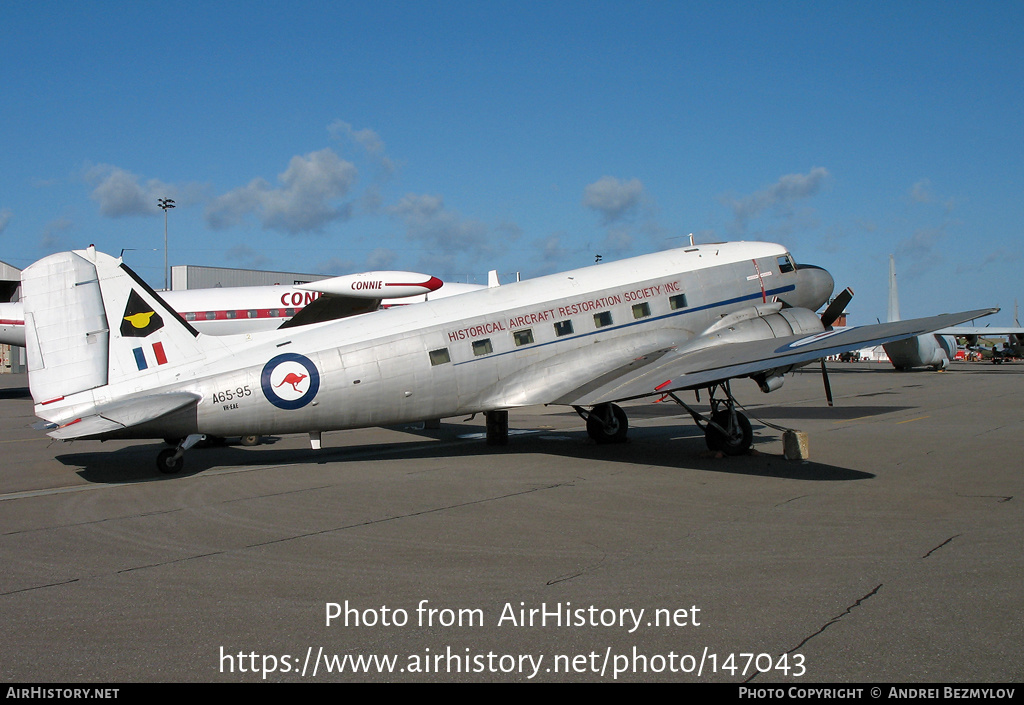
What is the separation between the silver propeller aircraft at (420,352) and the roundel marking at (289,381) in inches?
0.8

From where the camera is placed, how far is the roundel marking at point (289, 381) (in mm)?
13266

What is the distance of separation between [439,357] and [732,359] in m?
5.33

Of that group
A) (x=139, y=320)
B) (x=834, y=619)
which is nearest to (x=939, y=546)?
(x=834, y=619)

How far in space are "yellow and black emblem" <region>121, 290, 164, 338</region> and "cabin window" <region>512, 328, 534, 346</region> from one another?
21.2 ft

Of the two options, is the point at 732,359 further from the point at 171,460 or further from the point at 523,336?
the point at 171,460

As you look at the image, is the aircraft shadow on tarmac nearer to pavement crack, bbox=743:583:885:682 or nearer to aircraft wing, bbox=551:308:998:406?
aircraft wing, bbox=551:308:998:406

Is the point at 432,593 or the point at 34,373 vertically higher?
the point at 34,373

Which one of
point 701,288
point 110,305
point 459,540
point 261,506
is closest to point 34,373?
point 110,305

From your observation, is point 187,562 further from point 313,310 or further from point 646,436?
point 313,310

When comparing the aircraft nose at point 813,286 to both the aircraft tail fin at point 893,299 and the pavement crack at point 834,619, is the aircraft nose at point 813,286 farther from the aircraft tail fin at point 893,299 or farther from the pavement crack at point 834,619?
the aircraft tail fin at point 893,299

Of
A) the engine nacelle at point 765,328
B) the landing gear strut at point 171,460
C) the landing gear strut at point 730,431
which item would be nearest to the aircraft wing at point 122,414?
the landing gear strut at point 171,460

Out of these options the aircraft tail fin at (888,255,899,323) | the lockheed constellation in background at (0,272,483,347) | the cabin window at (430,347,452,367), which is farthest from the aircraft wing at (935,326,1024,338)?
the cabin window at (430,347,452,367)
